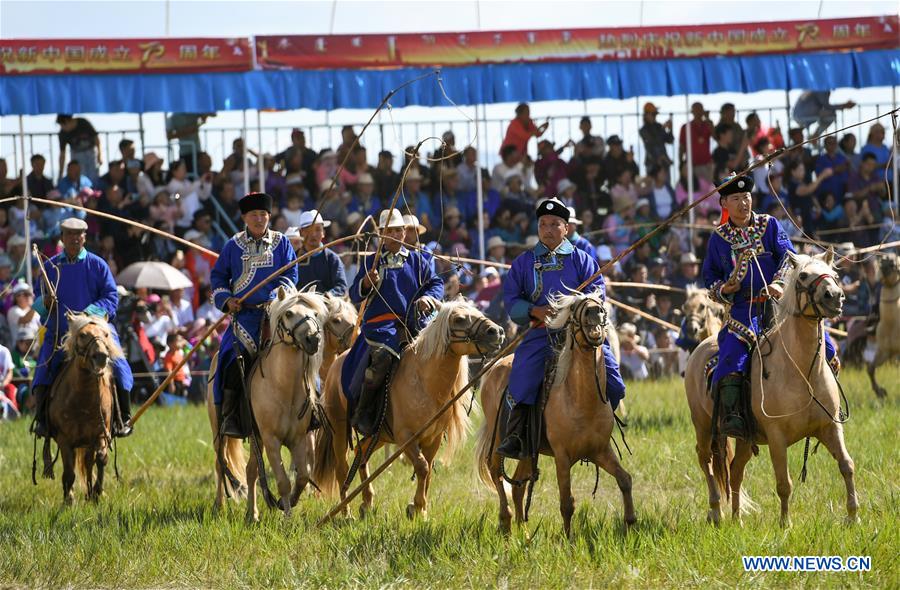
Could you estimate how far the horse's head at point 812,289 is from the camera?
8.09 m

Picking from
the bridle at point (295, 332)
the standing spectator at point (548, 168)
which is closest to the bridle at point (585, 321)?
the bridle at point (295, 332)

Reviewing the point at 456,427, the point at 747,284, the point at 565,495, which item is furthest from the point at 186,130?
the point at 565,495

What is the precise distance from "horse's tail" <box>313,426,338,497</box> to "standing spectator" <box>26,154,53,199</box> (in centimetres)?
865

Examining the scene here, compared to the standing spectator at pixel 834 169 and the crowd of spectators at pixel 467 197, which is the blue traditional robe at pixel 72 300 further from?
the standing spectator at pixel 834 169

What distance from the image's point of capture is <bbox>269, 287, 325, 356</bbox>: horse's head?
9.31m

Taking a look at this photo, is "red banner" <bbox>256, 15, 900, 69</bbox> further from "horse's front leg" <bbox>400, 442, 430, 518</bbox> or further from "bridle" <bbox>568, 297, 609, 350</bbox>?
"bridle" <bbox>568, 297, 609, 350</bbox>

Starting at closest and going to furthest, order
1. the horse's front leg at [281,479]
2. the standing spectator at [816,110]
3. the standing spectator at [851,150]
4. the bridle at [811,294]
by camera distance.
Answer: the bridle at [811,294] → the horse's front leg at [281,479] → the standing spectator at [851,150] → the standing spectator at [816,110]

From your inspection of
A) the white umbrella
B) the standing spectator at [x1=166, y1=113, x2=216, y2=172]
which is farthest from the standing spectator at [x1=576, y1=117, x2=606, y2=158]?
the white umbrella

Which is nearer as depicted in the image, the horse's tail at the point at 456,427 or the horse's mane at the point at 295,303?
the horse's mane at the point at 295,303

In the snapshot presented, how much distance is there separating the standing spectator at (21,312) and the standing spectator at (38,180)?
192cm

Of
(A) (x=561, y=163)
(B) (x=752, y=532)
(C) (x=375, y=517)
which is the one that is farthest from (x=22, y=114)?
(B) (x=752, y=532)

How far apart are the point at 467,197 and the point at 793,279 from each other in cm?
1074

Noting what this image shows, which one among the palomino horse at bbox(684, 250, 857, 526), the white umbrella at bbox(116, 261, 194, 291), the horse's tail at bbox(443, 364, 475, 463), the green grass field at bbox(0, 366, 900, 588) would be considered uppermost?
the white umbrella at bbox(116, 261, 194, 291)

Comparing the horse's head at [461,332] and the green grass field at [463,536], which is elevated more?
the horse's head at [461,332]
